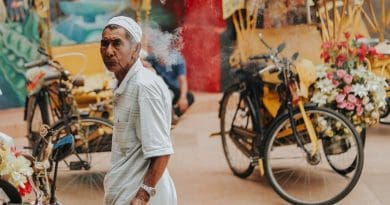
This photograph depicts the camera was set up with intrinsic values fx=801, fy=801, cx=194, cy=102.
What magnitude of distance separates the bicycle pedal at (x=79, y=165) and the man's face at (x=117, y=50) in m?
2.30

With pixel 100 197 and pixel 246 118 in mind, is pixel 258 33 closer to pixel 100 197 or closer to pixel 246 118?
pixel 246 118

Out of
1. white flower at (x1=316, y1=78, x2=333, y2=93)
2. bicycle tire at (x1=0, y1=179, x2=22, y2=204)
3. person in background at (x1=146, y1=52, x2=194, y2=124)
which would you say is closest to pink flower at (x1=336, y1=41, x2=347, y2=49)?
white flower at (x1=316, y1=78, x2=333, y2=93)

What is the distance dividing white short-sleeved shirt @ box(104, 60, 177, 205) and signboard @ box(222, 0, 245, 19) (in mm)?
2650

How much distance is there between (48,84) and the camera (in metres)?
5.88

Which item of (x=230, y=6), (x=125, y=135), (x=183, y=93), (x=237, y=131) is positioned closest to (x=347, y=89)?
(x=237, y=131)

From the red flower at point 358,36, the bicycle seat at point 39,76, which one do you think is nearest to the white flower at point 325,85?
the red flower at point 358,36

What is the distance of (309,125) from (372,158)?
1.39m

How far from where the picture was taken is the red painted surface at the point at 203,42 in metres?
5.88

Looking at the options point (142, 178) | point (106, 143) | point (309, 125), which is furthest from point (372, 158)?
point (142, 178)

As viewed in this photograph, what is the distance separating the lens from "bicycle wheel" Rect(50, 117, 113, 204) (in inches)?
221

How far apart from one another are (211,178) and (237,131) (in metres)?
0.44

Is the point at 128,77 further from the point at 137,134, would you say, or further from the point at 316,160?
the point at 316,160

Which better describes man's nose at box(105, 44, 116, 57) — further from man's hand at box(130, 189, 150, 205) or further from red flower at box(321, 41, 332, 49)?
red flower at box(321, 41, 332, 49)

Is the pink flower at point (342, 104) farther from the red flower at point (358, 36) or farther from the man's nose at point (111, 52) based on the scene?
the man's nose at point (111, 52)
